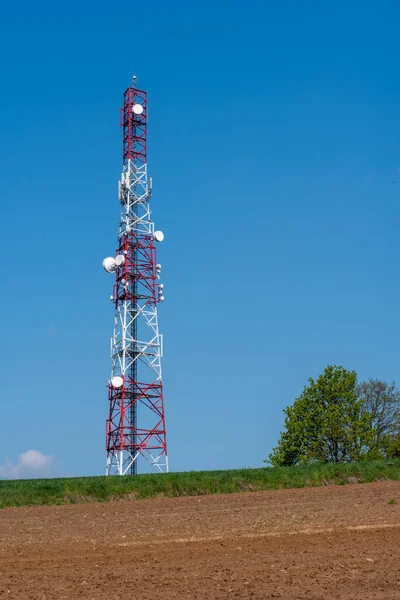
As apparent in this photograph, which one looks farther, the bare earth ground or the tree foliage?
the tree foliage

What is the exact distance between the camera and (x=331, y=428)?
61031 millimetres

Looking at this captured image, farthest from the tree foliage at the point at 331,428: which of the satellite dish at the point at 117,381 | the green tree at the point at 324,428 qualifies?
the satellite dish at the point at 117,381

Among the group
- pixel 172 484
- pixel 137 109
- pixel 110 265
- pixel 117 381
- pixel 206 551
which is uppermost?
pixel 137 109

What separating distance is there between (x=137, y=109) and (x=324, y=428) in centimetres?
2991

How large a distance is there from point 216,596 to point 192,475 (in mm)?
21676

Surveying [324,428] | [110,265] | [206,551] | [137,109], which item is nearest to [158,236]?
[110,265]

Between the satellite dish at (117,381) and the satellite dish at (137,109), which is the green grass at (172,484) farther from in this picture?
the satellite dish at (137,109)

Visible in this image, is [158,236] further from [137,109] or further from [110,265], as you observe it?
[137,109]

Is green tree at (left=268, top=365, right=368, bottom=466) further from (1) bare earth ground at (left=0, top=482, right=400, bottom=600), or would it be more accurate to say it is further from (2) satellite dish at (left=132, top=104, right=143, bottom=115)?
(1) bare earth ground at (left=0, top=482, right=400, bottom=600)

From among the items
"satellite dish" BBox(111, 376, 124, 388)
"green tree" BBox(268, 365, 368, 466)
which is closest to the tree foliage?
"green tree" BBox(268, 365, 368, 466)

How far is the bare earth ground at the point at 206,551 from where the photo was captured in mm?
11656

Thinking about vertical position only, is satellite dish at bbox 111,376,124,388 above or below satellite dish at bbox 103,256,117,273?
below

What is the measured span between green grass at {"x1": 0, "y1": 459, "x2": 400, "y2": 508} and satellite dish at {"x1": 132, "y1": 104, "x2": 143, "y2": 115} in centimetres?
2761

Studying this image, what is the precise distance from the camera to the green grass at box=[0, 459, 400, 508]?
2895 cm
